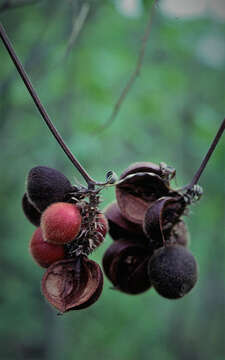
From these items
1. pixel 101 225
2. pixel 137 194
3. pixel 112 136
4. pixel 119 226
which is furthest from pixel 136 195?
pixel 112 136

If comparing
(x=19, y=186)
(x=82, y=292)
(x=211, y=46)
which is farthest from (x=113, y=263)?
Result: (x=19, y=186)

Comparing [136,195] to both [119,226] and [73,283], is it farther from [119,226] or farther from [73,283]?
[73,283]

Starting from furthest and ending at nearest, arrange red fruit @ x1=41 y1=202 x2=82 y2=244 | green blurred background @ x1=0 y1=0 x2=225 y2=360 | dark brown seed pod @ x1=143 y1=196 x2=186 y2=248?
1. green blurred background @ x1=0 y1=0 x2=225 y2=360
2. dark brown seed pod @ x1=143 y1=196 x2=186 y2=248
3. red fruit @ x1=41 y1=202 x2=82 y2=244

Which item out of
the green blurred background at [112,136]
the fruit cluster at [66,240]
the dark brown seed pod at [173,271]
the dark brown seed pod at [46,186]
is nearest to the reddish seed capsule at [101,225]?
the fruit cluster at [66,240]

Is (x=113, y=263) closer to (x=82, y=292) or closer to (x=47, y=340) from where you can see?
(x=82, y=292)

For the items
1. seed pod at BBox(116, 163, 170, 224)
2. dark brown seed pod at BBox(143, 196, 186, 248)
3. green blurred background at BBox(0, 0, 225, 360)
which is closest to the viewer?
dark brown seed pod at BBox(143, 196, 186, 248)

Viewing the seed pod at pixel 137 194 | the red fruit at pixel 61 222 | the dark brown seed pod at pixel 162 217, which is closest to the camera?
the red fruit at pixel 61 222

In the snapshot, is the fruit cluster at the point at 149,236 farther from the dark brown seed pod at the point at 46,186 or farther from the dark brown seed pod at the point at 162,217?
the dark brown seed pod at the point at 46,186

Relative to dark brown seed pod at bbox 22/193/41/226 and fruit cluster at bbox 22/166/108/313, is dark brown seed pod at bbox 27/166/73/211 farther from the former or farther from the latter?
dark brown seed pod at bbox 22/193/41/226

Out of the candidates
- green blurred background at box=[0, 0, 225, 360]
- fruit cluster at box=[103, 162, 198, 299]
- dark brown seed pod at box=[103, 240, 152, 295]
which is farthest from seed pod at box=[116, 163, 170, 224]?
green blurred background at box=[0, 0, 225, 360]
